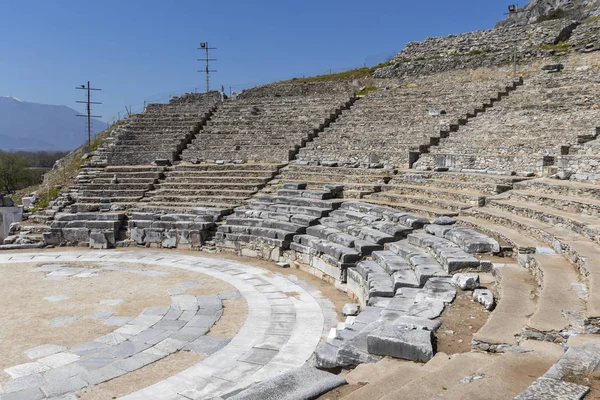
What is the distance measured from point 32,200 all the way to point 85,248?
5.85m

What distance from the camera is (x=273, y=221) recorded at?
1409 cm

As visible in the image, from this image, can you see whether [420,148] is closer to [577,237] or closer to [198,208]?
[198,208]

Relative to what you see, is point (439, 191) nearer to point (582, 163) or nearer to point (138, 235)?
point (582, 163)

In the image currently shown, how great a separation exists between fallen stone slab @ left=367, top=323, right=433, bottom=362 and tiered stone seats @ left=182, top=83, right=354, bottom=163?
579 inches

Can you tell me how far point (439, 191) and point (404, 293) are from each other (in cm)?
630

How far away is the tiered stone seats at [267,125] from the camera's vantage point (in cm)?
2048

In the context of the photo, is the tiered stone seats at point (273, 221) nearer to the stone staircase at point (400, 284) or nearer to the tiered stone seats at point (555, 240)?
the stone staircase at point (400, 284)

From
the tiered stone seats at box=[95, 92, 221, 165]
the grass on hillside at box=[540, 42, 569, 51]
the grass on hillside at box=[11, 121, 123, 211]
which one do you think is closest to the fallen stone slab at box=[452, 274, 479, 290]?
the tiered stone seats at box=[95, 92, 221, 165]

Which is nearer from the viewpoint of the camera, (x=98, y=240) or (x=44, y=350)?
(x=44, y=350)

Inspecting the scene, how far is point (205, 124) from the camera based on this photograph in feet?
79.0

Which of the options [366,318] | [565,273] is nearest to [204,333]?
[366,318]

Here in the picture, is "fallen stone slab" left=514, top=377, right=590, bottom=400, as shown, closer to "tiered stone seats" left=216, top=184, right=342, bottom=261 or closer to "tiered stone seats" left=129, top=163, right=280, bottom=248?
"tiered stone seats" left=216, top=184, right=342, bottom=261

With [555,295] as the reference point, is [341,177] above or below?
above

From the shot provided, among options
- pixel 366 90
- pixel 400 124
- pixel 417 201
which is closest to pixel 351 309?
pixel 417 201
